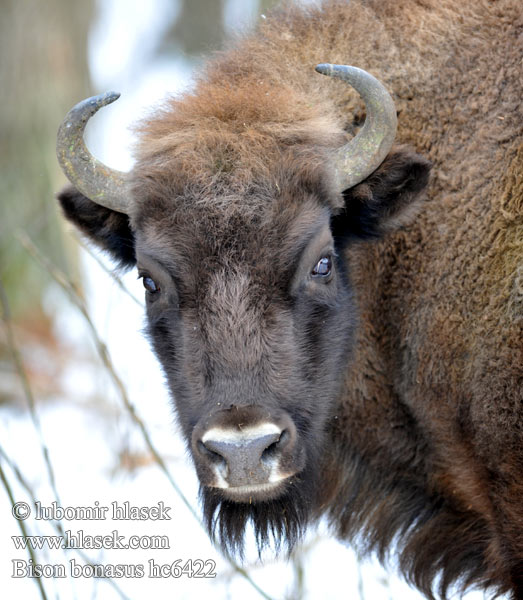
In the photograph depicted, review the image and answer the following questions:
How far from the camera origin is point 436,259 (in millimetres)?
4914

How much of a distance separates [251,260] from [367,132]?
105 cm

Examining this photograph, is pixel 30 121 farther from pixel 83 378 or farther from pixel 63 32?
pixel 83 378

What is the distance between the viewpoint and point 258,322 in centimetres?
429

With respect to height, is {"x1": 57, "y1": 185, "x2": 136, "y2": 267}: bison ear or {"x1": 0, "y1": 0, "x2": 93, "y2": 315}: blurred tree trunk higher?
{"x1": 57, "y1": 185, "x2": 136, "y2": 267}: bison ear

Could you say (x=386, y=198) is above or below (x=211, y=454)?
above

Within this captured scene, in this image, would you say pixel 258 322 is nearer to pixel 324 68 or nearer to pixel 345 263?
pixel 345 263

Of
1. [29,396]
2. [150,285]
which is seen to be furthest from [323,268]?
[29,396]

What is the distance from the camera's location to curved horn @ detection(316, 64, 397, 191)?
4.48m

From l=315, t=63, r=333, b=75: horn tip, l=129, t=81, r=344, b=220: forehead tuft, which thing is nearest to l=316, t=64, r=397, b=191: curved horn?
l=315, t=63, r=333, b=75: horn tip

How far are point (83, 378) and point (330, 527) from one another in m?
6.90

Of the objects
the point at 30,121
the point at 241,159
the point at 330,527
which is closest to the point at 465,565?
the point at 330,527

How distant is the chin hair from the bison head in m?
0.01

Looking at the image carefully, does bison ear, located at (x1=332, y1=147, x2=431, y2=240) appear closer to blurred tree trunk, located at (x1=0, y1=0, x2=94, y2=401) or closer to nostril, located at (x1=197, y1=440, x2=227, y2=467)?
nostril, located at (x1=197, y1=440, x2=227, y2=467)

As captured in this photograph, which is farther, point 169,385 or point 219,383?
point 169,385
